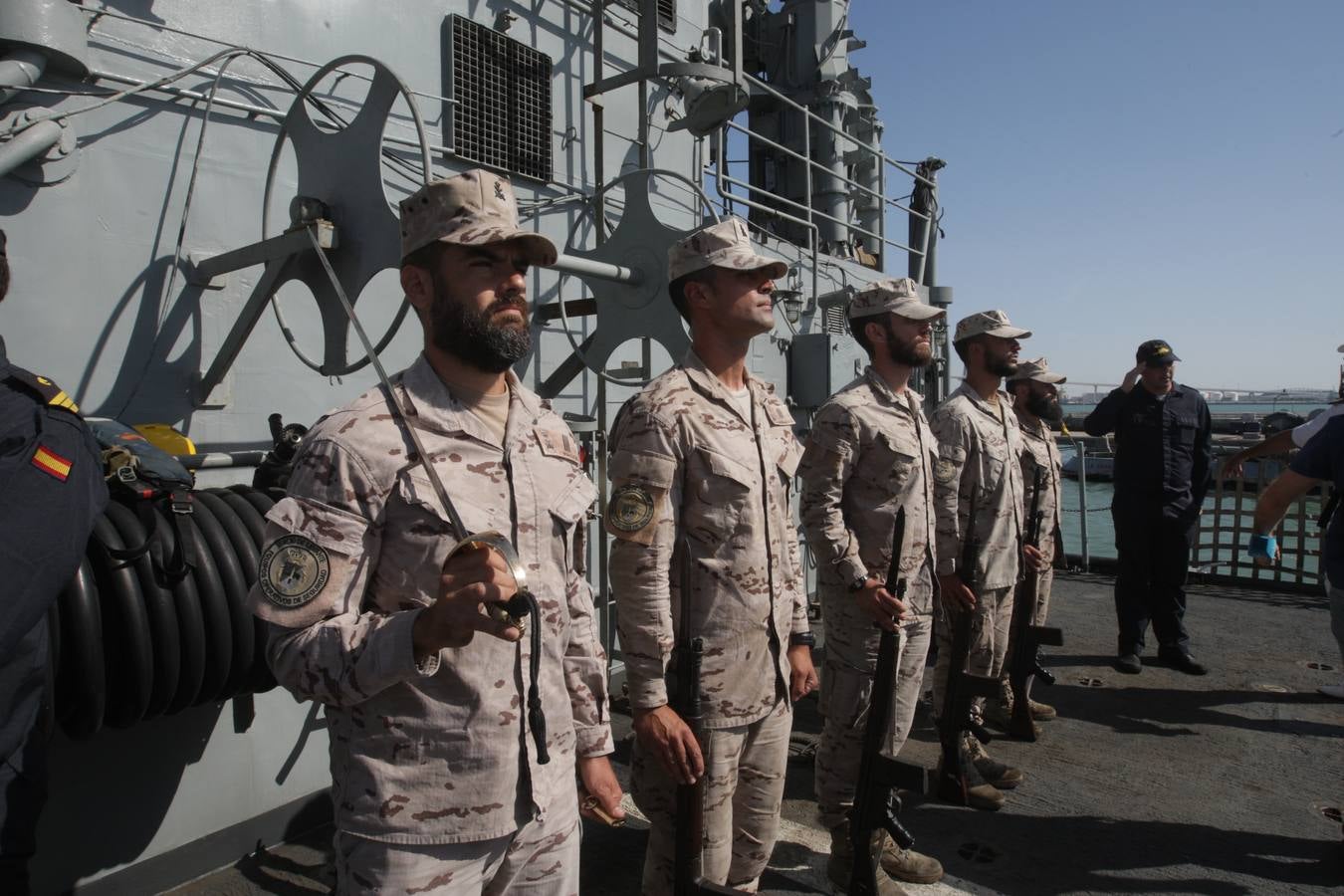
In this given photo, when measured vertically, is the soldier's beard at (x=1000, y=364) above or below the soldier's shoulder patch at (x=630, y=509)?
above

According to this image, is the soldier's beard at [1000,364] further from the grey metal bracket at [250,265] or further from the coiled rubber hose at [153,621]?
the coiled rubber hose at [153,621]

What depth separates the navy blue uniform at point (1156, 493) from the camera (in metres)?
5.40

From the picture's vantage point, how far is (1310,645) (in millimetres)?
6184

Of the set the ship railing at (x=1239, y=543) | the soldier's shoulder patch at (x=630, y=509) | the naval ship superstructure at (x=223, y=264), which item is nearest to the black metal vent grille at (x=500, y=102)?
the naval ship superstructure at (x=223, y=264)

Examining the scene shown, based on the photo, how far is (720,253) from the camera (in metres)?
2.43

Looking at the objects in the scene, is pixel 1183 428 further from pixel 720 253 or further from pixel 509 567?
pixel 509 567

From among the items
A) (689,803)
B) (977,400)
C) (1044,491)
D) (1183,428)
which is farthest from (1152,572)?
(689,803)

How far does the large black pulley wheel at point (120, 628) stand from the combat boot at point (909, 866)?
255 centimetres

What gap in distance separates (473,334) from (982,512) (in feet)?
10.4

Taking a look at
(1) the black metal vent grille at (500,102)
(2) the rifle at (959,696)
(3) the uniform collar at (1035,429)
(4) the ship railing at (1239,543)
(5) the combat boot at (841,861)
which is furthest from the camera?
(4) the ship railing at (1239,543)

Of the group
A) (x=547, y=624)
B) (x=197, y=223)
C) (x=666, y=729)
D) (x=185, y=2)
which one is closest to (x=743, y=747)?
(x=666, y=729)

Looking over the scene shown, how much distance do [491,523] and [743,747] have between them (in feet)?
3.92

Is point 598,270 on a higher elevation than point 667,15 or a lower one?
lower

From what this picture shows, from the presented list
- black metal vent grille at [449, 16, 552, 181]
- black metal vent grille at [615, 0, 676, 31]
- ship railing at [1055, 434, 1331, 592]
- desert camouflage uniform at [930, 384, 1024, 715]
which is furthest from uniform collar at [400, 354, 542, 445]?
ship railing at [1055, 434, 1331, 592]
